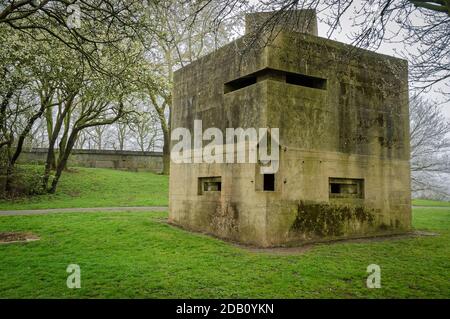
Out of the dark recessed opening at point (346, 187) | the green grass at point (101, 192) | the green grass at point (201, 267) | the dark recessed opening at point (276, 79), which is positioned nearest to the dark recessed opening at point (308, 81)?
the dark recessed opening at point (276, 79)

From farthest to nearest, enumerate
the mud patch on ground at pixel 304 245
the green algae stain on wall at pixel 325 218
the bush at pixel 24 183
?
the bush at pixel 24 183
the green algae stain on wall at pixel 325 218
the mud patch on ground at pixel 304 245

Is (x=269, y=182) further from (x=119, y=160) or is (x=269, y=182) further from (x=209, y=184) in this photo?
(x=119, y=160)

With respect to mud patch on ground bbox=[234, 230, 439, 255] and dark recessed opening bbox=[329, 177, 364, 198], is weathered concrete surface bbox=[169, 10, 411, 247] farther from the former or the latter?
mud patch on ground bbox=[234, 230, 439, 255]

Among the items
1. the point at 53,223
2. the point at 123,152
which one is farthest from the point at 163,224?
the point at 123,152

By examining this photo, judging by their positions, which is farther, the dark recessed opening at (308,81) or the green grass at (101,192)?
the green grass at (101,192)

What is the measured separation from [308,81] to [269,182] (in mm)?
2999

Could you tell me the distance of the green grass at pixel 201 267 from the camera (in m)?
5.41

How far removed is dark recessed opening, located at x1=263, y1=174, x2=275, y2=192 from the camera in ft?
29.2

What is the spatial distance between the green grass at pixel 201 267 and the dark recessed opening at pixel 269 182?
1675 mm

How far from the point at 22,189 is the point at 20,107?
4.31m

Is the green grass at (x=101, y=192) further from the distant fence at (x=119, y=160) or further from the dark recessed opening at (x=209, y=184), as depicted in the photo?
the dark recessed opening at (x=209, y=184)

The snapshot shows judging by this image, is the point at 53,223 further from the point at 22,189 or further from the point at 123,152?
the point at 123,152

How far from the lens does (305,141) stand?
9.02 m

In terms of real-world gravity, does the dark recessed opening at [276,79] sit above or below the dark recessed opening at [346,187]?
above
